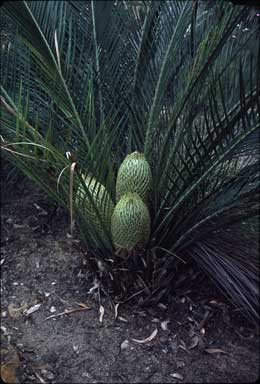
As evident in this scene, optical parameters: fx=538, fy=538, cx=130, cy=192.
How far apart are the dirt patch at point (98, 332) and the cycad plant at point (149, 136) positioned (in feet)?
0.44

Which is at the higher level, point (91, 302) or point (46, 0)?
point (46, 0)

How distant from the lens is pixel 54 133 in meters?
2.32

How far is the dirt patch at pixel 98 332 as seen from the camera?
2.16 metres

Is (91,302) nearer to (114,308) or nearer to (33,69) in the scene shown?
(114,308)

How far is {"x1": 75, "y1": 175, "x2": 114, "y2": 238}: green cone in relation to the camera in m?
2.18

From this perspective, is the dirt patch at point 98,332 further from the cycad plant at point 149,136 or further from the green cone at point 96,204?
the green cone at point 96,204

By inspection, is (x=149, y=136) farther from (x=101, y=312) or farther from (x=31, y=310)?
(x=31, y=310)

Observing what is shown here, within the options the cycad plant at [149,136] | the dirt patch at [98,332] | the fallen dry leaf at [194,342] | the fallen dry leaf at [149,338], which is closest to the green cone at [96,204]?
the cycad plant at [149,136]

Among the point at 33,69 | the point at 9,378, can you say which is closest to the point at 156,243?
the point at 9,378

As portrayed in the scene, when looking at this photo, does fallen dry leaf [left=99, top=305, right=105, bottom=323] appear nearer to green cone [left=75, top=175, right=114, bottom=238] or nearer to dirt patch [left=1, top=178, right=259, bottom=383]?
dirt patch [left=1, top=178, right=259, bottom=383]

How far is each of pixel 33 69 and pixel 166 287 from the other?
1.20 meters

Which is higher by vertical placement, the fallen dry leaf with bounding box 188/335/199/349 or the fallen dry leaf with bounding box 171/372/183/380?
the fallen dry leaf with bounding box 188/335/199/349

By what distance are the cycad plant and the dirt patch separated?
13cm

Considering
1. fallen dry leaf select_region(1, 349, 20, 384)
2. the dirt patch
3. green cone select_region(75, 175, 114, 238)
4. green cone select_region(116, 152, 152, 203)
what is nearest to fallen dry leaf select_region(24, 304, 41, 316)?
the dirt patch
